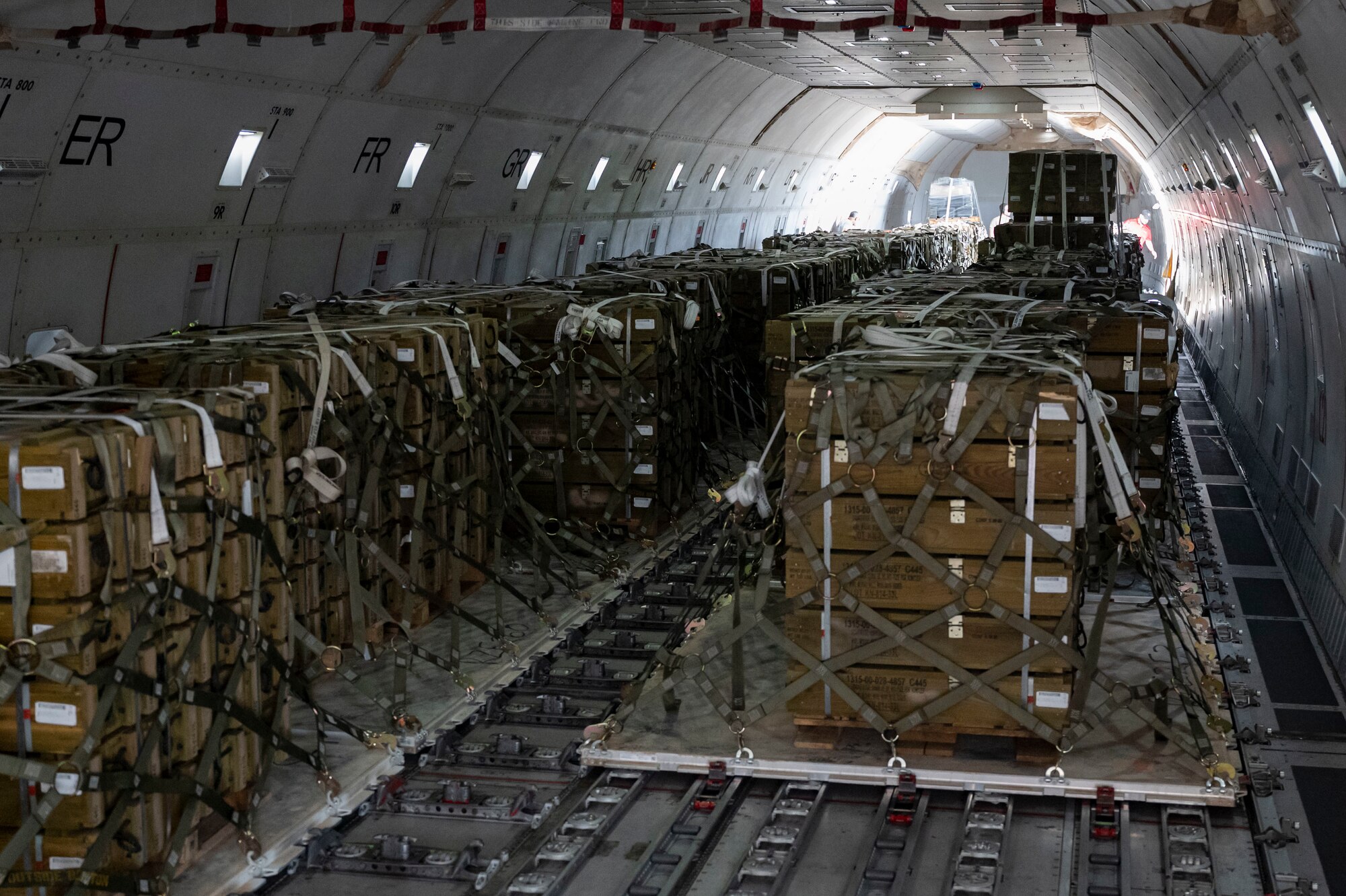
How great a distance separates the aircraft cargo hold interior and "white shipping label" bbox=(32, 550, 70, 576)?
2 cm

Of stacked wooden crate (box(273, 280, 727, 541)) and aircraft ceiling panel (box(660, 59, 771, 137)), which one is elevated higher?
aircraft ceiling panel (box(660, 59, 771, 137))

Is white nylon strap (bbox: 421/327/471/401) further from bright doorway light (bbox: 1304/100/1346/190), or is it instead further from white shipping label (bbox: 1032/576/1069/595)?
bright doorway light (bbox: 1304/100/1346/190)

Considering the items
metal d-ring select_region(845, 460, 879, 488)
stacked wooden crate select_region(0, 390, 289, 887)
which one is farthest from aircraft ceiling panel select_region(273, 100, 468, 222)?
metal d-ring select_region(845, 460, 879, 488)

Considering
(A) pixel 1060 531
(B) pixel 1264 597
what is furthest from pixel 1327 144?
(A) pixel 1060 531

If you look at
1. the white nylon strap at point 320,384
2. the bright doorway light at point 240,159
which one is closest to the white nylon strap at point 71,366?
the white nylon strap at point 320,384

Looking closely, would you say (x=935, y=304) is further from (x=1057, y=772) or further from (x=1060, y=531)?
(x=1057, y=772)

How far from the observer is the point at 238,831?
602cm

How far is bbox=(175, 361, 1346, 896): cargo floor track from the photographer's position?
5957 mm

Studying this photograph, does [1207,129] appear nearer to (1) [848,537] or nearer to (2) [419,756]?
(1) [848,537]

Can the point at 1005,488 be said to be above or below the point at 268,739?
above

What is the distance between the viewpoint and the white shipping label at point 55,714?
518cm

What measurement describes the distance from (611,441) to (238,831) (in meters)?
5.20

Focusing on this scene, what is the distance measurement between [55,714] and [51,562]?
543mm

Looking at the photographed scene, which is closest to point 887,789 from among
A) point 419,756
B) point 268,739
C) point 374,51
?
point 419,756
